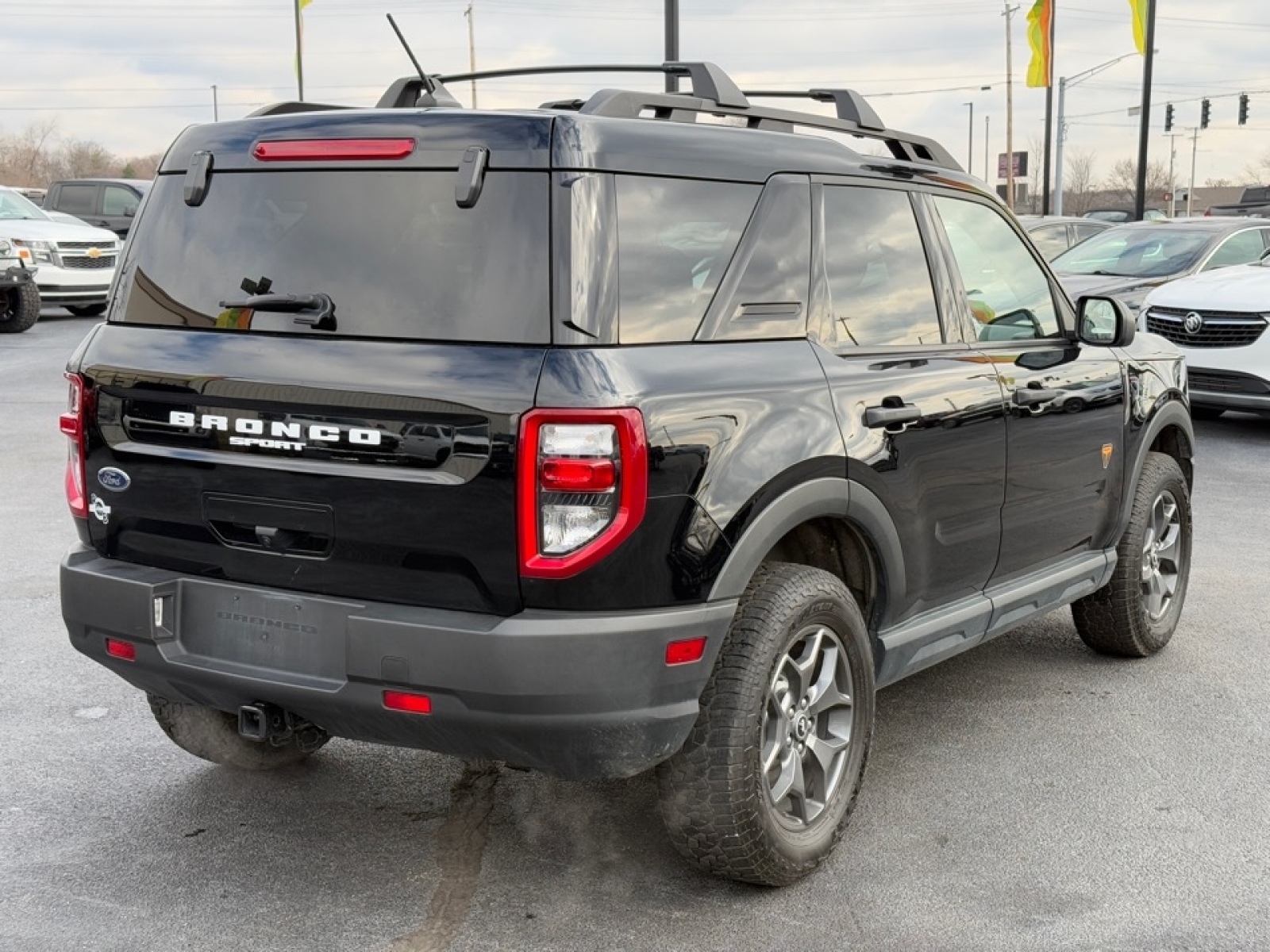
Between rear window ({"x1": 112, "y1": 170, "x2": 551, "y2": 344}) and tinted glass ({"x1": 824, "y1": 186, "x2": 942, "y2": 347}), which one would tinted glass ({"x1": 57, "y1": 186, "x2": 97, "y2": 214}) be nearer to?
rear window ({"x1": 112, "y1": 170, "x2": 551, "y2": 344})

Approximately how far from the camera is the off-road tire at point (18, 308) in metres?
18.4

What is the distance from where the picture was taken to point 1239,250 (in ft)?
45.1

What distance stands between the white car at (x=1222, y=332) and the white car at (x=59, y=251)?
45.0ft

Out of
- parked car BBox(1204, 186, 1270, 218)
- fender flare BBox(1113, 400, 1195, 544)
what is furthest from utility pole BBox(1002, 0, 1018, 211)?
fender flare BBox(1113, 400, 1195, 544)

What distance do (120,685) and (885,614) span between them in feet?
9.41

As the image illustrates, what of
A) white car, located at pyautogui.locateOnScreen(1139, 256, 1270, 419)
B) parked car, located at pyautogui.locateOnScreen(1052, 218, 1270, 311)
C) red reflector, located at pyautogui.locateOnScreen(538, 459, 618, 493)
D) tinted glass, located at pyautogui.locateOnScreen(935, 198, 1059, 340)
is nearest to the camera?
red reflector, located at pyautogui.locateOnScreen(538, 459, 618, 493)

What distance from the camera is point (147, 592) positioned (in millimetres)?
3471

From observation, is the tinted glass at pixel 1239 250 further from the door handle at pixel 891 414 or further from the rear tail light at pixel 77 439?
the rear tail light at pixel 77 439

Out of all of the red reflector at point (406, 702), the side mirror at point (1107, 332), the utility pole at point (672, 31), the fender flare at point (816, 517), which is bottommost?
the red reflector at point (406, 702)

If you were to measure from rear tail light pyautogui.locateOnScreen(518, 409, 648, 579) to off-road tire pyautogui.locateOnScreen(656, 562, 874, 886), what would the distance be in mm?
543

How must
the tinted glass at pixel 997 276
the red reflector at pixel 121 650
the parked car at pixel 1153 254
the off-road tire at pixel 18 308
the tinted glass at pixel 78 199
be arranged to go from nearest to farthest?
the red reflector at pixel 121 650 < the tinted glass at pixel 997 276 < the parked car at pixel 1153 254 < the off-road tire at pixel 18 308 < the tinted glass at pixel 78 199

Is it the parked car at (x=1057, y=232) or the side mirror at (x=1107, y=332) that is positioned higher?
the parked car at (x=1057, y=232)

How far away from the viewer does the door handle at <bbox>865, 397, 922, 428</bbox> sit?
3.88 m

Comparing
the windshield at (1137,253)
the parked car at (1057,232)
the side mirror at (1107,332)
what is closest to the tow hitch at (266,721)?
the side mirror at (1107,332)
